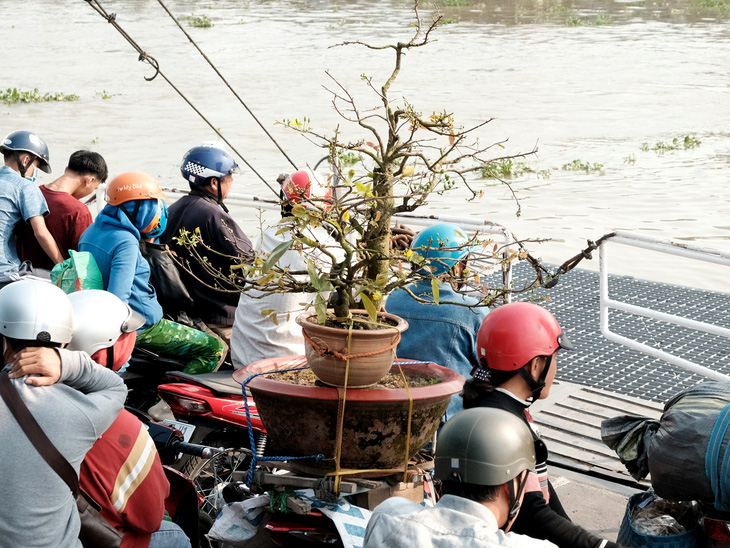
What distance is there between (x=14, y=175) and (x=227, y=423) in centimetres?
221

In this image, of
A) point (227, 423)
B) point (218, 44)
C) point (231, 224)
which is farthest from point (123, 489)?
point (218, 44)

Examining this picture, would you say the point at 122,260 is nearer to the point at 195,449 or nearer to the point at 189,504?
the point at 195,449

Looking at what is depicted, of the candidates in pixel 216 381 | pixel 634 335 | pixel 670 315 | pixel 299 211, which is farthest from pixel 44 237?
pixel 634 335

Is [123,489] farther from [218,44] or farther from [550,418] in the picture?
[218,44]

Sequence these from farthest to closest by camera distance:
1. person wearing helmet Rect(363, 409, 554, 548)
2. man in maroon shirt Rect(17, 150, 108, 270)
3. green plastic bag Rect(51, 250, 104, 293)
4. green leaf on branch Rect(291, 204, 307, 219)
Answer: man in maroon shirt Rect(17, 150, 108, 270) → green plastic bag Rect(51, 250, 104, 293) → green leaf on branch Rect(291, 204, 307, 219) → person wearing helmet Rect(363, 409, 554, 548)

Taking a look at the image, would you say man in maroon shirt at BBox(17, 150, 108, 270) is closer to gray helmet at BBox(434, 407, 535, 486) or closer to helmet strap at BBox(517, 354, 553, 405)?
helmet strap at BBox(517, 354, 553, 405)

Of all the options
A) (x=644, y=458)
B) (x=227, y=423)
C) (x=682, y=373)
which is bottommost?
(x=682, y=373)

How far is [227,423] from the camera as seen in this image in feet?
12.8

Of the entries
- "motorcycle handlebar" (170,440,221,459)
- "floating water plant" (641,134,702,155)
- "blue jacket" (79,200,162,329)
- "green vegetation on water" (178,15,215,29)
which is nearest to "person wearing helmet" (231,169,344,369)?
"blue jacket" (79,200,162,329)

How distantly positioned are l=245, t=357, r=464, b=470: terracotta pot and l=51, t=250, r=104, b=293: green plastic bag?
1757 millimetres

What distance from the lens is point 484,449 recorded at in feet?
6.97

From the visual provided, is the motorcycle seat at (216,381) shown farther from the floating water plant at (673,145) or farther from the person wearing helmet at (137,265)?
the floating water plant at (673,145)

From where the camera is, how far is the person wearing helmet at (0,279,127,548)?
238cm

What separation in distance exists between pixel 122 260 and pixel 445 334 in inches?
66.3
